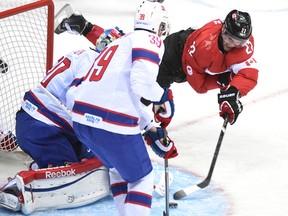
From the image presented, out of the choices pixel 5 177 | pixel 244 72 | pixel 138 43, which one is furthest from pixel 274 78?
pixel 138 43

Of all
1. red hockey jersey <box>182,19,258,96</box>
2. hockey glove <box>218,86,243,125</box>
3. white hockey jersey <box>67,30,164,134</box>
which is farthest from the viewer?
red hockey jersey <box>182,19,258,96</box>

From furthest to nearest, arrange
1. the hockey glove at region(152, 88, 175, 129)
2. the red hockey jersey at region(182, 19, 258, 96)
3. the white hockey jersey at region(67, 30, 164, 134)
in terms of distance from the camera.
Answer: the red hockey jersey at region(182, 19, 258, 96), the hockey glove at region(152, 88, 175, 129), the white hockey jersey at region(67, 30, 164, 134)

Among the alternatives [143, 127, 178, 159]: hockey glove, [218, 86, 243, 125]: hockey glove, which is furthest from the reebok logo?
[218, 86, 243, 125]: hockey glove

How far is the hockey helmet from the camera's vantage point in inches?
134

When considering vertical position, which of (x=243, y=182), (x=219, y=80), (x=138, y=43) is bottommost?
(x=243, y=182)

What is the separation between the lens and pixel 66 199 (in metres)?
3.10

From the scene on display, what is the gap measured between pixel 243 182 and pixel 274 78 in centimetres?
169

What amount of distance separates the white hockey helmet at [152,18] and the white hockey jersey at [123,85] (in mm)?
34

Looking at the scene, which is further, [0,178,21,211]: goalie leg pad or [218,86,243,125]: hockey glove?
[218,86,243,125]: hockey glove

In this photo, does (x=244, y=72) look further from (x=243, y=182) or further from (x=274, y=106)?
(x=274, y=106)

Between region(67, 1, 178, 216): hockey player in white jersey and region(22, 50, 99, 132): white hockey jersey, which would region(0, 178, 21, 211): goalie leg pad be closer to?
region(22, 50, 99, 132): white hockey jersey

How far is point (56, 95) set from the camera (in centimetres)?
320

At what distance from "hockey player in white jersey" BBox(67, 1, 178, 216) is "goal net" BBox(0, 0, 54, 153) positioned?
813 millimetres

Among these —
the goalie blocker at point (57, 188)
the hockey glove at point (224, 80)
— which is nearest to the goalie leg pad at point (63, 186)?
the goalie blocker at point (57, 188)
